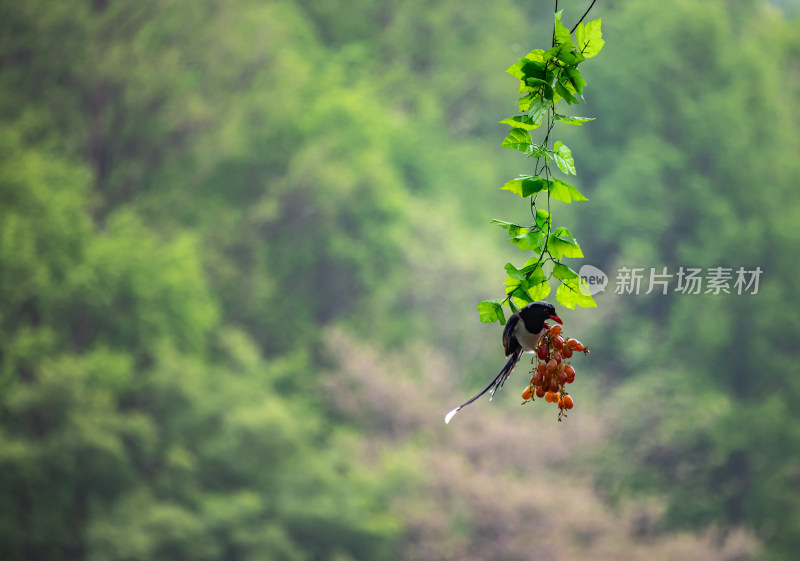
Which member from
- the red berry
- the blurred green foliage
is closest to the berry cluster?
the red berry

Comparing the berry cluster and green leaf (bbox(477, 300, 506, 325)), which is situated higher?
green leaf (bbox(477, 300, 506, 325))

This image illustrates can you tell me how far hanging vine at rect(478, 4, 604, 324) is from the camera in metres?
0.70

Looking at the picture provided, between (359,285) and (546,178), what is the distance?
8571 millimetres

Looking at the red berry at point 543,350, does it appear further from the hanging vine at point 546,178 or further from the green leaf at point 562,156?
the green leaf at point 562,156

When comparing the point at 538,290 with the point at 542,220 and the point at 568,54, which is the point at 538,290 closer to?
the point at 542,220

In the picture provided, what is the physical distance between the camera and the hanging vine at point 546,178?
0.70 m

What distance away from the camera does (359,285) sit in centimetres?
927

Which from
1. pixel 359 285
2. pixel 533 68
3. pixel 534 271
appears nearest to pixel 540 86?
pixel 533 68

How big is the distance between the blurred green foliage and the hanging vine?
6541 mm
